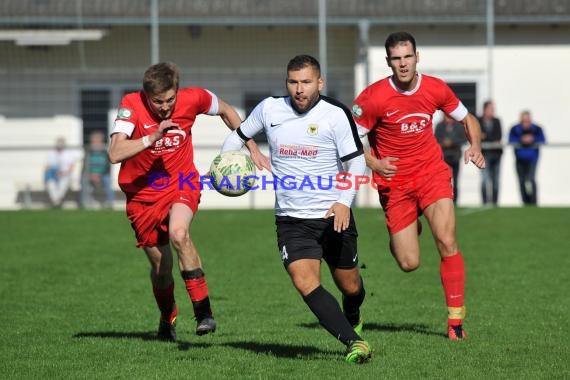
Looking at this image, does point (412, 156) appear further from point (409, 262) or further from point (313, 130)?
point (313, 130)

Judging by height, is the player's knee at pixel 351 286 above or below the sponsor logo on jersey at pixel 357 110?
below

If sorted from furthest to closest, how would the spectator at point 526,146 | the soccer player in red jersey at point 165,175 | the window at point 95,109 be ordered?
the window at point 95,109
the spectator at point 526,146
the soccer player in red jersey at point 165,175

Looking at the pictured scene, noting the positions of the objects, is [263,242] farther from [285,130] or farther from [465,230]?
[285,130]

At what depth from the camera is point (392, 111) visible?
8625 mm

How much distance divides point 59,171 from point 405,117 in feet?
50.5

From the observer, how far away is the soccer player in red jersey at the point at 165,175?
779 cm

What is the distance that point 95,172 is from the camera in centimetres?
2256

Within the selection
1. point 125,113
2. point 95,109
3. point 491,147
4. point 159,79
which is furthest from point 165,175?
point 95,109

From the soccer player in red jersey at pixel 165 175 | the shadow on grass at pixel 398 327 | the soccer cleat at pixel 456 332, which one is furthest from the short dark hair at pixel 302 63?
the shadow on grass at pixel 398 327

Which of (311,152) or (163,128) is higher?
(163,128)

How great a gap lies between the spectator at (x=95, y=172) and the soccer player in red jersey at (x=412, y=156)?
14213mm

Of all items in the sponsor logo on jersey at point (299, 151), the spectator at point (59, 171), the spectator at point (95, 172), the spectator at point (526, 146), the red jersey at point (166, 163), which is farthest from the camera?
the spectator at point (59, 171)

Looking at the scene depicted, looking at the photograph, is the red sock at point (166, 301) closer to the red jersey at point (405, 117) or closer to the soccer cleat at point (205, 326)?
the soccer cleat at point (205, 326)


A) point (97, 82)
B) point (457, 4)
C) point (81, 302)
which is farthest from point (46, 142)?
point (81, 302)
